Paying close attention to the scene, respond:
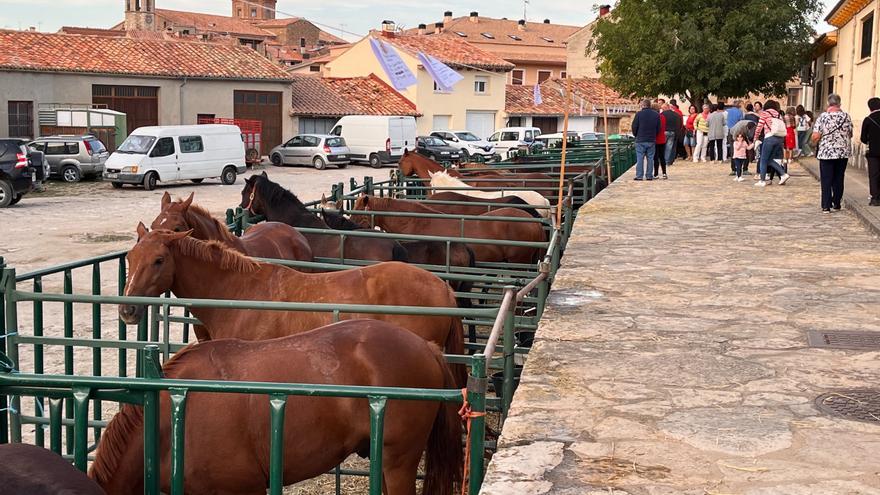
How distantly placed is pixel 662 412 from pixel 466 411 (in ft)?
5.94

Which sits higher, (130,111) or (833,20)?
(833,20)

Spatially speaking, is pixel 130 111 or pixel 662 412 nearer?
pixel 662 412

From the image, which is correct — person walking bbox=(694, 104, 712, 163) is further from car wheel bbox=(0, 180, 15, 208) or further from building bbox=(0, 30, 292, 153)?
building bbox=(0, 30, 292, 153)

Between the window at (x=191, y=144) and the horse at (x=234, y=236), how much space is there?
24535 millimetres

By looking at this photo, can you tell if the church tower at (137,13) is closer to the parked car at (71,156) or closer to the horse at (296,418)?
the parked car at (71,156)

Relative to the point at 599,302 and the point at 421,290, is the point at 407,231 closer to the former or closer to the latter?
the point at 599,302

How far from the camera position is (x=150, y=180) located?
31.7 meters

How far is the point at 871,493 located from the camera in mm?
4109

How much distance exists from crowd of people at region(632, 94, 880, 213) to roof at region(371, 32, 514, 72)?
94.9 ft

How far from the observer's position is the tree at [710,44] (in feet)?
107

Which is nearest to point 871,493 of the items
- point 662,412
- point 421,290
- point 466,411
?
point 662,412

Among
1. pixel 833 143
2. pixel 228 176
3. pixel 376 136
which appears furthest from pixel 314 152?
pixel 833 143

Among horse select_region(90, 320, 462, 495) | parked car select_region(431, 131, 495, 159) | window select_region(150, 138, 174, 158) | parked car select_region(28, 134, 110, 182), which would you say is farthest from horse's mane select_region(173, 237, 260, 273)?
parked car select_region(431, 131, 495, 159)

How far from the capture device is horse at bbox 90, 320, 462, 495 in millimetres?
4488
